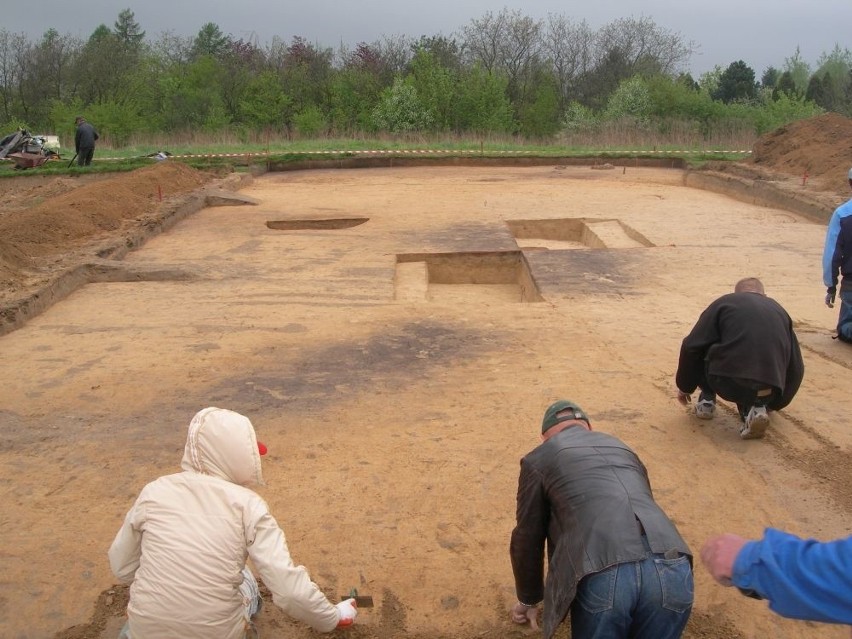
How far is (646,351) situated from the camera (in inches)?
289

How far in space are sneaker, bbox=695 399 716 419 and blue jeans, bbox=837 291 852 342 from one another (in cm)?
254

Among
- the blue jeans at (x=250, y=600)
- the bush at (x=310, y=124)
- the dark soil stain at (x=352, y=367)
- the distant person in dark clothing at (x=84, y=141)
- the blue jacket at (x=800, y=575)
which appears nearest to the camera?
the blue jacket at (x=800, y=575)

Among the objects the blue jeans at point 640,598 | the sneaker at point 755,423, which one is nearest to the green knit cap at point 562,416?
the blue jeans at point 640,598

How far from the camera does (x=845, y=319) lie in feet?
24.0

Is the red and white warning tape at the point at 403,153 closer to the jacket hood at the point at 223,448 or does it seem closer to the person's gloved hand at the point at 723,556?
the jacket hood at the point at 223,448

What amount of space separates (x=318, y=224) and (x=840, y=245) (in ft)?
31.6

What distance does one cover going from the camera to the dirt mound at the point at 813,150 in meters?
17.6

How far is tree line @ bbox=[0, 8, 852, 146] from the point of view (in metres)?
35.7

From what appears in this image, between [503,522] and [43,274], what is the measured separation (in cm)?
784

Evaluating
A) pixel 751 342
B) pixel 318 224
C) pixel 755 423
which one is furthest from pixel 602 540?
pixel 318 224

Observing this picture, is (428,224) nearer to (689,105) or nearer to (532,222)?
(532,222)

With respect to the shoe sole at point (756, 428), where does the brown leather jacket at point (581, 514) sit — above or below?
above

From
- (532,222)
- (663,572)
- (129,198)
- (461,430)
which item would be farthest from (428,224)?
(663,572)

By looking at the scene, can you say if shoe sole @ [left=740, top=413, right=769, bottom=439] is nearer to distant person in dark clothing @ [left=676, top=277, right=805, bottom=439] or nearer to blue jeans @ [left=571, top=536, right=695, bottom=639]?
distant person in dark clothing @ [left=676, top=277, right=805, bottom=439]
